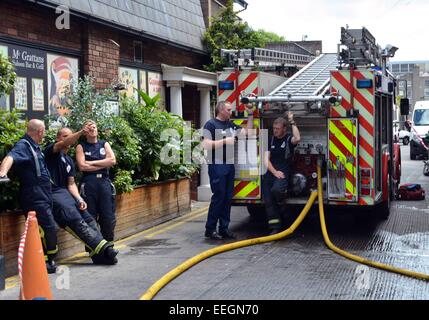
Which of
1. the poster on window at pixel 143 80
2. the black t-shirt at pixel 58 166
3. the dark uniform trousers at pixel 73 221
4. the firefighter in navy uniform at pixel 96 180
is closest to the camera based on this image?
the dark uniform trousers at pixel 73 221

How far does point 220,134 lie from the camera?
997 cm

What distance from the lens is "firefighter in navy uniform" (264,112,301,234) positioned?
10.1m

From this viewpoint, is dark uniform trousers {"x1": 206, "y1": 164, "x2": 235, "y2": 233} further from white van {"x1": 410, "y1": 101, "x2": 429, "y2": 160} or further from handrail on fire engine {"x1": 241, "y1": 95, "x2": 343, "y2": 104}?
white van {"x1": 410, "y1": 101, "x2": 429, "y2": 160}

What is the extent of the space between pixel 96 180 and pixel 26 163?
140 cm

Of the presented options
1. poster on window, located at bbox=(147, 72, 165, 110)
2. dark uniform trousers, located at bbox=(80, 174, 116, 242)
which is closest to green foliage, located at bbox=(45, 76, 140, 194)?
dark uniform trousers, located at bbox=(80, 174, 116, 242)

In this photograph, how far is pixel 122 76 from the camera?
14.2 m

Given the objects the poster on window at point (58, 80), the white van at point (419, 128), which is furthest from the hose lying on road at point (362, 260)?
the white van at point (419, 128)

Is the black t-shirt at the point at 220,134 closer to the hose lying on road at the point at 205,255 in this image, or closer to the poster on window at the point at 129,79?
the hose lying on road at the point at 205,255

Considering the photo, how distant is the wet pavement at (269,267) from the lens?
22.7 ft

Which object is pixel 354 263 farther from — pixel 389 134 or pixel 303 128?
pixel 389 134

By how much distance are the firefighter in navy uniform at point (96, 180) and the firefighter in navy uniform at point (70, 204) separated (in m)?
0.35

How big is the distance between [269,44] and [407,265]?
2341 cm

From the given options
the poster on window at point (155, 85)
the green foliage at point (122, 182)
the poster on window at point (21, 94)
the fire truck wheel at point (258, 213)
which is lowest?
the fire truck wheel at point (258, 213)

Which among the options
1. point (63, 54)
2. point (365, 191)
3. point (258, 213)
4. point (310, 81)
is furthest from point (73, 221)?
point (310, 81)
